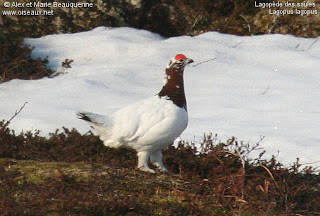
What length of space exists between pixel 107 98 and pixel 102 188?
426cm

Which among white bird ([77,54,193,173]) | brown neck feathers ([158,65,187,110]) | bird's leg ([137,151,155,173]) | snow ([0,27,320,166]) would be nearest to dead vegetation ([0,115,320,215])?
bird's leg ([137,151,155,173])

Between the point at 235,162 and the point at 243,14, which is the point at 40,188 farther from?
the point at 243,14

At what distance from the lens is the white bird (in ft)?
16.5

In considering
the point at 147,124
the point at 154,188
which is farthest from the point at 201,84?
the point at 154,188

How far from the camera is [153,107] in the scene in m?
5.20

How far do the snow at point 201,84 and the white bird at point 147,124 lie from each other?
193 cm

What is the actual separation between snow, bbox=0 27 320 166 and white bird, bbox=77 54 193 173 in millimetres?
1930

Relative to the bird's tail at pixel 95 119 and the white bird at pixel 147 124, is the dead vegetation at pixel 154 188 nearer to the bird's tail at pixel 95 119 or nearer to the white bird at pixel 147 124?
the white bird at pixel 147 124

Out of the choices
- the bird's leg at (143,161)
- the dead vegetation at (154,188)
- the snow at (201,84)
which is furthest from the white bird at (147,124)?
the snow at (201,84)

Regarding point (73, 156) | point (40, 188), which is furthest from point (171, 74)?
point (40, 188)

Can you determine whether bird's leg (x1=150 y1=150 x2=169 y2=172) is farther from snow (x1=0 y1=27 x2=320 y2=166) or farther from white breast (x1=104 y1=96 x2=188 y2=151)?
snow (x1=0 y1=27 x2=320 y2=166)

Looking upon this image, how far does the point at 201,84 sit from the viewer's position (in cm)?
973

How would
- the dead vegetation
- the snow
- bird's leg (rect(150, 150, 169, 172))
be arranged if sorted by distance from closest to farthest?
the dead vegetation → bird's leg (rect(150, 150, 169, 172)) → the snow

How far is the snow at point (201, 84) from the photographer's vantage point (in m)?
7.59
